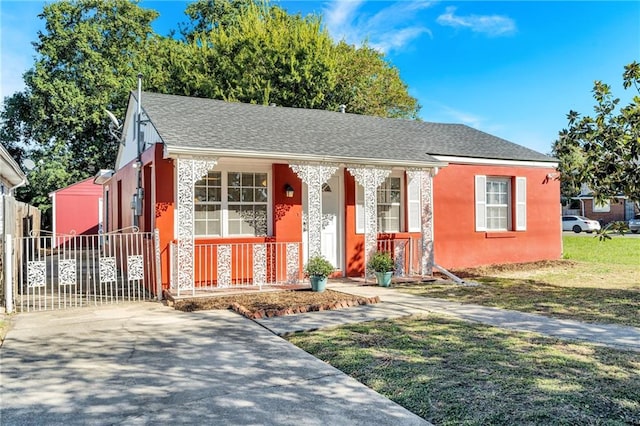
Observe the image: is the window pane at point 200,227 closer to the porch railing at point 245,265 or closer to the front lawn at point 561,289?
the porch railing at point 245,265

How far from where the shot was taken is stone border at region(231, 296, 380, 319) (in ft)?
22.7

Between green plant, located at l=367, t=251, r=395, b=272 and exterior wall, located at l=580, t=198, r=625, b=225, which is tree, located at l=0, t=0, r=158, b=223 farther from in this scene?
exterior wall, located at l=580, t=198, r=625, b=225

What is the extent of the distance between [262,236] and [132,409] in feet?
21.6

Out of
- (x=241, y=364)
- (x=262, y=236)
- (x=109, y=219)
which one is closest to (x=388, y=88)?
(x=109, y=219)

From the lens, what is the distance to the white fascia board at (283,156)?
8184 mm

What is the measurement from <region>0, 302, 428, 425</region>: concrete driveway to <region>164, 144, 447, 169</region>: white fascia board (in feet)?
10.5

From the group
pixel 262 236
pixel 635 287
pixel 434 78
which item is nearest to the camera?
pixel 635 287

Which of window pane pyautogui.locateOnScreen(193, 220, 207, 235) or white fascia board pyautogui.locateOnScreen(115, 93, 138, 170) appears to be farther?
white fascia board pyautogui.locateOnScreen(115, 93, 138, 170)

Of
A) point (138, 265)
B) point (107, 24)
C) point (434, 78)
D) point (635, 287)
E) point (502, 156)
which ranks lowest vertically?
point (635, 287)

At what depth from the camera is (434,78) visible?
24172 mm

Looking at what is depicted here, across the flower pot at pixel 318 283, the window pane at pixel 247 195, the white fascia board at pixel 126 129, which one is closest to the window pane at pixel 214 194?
the window pane at pixel 247 195

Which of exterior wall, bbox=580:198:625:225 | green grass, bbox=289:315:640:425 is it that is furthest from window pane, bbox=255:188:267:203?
exterior wall, bbox=580:198:625:225

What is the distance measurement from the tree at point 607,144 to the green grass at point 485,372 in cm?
165

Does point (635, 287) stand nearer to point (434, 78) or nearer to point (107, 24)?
point (434, 78)
